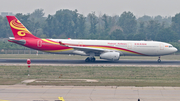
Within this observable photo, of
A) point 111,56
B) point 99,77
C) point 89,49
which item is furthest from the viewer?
point 89,49

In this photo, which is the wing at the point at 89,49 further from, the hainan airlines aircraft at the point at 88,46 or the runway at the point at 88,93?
the runway at the point at 88,93

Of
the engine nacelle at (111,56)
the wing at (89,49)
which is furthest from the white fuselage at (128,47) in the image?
the engine nacelle at (111,56)

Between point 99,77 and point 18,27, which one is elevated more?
point 18,27

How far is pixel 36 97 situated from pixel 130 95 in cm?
542

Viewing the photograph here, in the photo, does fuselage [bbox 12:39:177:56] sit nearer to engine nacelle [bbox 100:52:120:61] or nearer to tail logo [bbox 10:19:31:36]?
tail logo [bbox 10:19:31:36]

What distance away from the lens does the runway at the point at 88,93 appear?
1352cm

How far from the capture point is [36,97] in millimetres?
13711

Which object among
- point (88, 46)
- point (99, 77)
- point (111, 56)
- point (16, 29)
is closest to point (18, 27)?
point (16, 29)

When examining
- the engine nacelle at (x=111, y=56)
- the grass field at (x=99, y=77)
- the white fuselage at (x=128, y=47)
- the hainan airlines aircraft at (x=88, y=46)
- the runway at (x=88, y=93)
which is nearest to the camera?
the runway at (x=88, y=93)

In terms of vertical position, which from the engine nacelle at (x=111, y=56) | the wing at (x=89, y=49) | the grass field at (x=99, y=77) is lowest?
the grass field at (x=99, y=77)

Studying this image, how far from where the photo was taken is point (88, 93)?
586 inches

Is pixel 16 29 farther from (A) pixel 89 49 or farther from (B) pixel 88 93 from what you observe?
(B) pixel 88 93

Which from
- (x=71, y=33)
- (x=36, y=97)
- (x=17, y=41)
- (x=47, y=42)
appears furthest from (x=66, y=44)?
(x=71, y=33)

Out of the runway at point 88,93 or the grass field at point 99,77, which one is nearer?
the runway at point 88,93
